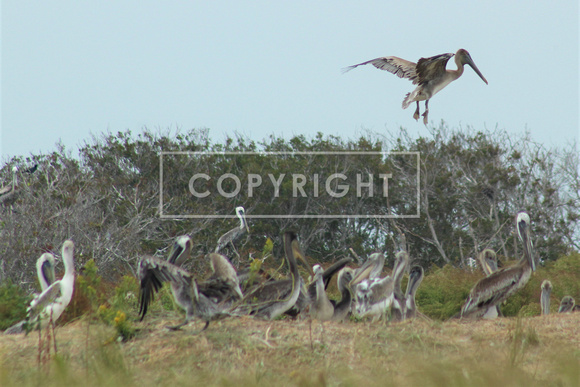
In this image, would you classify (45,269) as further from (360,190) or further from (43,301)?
(360,190)

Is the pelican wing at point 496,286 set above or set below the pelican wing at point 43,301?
below

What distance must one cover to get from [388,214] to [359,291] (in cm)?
2212

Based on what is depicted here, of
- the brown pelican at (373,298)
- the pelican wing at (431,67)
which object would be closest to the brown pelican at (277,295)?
the brown pelican at (373,298)

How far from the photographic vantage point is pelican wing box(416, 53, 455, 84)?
34.2 feet

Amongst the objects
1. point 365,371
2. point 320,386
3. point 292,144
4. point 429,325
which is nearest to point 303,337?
point 365,371

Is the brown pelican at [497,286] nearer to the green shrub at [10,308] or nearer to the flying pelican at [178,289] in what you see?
the flying pelican at [178,289]

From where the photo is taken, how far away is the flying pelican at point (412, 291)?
9430 mm

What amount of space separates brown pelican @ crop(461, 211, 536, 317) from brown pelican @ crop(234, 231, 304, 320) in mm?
2391

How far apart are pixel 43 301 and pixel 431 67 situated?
6.41 metres

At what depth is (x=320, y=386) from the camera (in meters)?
3.75

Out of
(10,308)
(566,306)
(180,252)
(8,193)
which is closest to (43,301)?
(180,252)

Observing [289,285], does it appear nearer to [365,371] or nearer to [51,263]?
[365,371]

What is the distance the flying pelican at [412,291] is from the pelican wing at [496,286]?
80 cm

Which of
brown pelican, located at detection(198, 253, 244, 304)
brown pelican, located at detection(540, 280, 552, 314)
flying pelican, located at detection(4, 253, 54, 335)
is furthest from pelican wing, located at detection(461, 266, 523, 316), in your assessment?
flying pelican, located at detection(4, 253, 54, 335)
